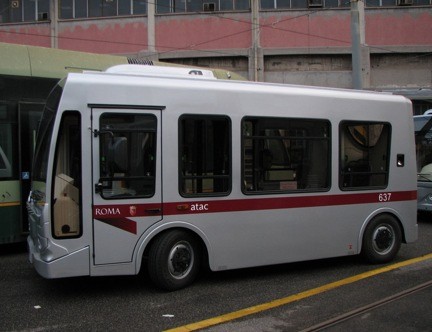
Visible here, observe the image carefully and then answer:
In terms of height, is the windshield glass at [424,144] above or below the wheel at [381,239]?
above

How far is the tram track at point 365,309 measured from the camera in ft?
15.6

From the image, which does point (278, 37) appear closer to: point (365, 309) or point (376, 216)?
point (376, 216)

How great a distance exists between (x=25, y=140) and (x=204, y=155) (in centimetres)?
360

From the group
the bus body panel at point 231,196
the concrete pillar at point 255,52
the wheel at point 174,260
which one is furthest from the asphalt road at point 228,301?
the concrete pillar at point 255,52

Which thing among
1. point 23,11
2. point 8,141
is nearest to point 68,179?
point 8,141

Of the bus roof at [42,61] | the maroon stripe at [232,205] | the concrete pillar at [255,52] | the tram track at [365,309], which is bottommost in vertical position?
the tram track at [365,309]

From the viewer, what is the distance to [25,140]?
798 centimetres

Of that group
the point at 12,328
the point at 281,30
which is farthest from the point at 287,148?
the point at 281,30

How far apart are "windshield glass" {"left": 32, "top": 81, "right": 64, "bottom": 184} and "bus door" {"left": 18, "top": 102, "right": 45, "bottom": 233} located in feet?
6.20

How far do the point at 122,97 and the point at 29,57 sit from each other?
130 inches

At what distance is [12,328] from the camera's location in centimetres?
471

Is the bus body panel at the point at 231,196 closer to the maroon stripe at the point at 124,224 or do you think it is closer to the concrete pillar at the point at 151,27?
the maroon stripe at the point at 124,224

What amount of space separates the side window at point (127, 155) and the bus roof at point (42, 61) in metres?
2.95

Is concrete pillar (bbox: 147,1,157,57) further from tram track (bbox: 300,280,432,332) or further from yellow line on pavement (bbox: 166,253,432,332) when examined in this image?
tram track (bbox: 300,280,432,332)
